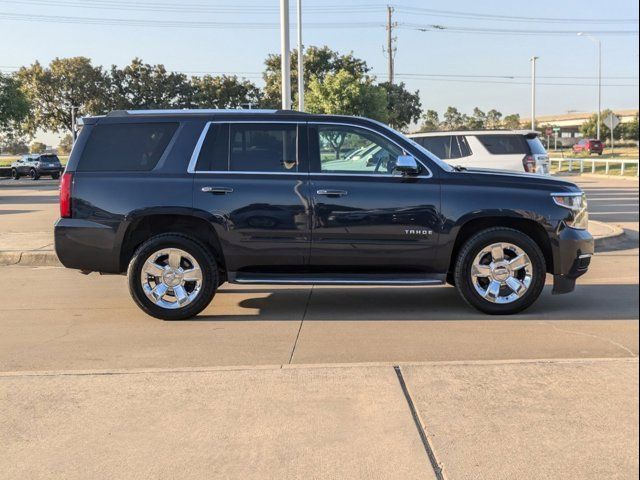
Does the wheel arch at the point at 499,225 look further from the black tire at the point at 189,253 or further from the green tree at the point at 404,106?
the green tree at the point at 404,106

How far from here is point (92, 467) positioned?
319 centimetres

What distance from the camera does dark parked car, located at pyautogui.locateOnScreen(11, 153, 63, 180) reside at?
39844 millimetres

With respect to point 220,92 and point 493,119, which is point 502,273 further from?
point 493,119

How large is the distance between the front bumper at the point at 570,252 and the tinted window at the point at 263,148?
272 cm

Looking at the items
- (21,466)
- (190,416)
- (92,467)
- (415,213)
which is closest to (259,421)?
(190,416)

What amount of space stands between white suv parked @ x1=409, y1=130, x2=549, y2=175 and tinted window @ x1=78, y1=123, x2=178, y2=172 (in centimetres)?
767

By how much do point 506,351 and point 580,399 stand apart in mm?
1125

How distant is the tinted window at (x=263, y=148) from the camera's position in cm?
615

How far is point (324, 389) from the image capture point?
4156mm

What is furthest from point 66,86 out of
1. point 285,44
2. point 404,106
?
point 285,44

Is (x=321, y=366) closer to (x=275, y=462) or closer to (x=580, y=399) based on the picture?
(x=275, y=462)

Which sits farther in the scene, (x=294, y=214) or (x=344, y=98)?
(x=344, y=98)

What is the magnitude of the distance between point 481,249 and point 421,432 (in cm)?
291

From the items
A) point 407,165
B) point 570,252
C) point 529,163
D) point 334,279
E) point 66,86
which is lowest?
point 334,279
